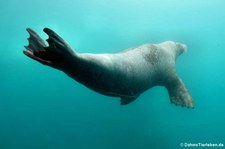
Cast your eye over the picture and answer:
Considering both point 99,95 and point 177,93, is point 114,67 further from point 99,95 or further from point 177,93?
point 99,95

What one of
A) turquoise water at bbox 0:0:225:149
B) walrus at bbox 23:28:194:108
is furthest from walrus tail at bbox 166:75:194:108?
turquoise water at bbox 0:0:225:149

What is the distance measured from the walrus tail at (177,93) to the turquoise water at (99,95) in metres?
2.87

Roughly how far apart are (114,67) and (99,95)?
520cm

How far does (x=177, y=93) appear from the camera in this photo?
17.3 feet

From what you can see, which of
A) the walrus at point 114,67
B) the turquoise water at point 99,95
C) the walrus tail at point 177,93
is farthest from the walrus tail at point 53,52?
the turquoise water at point 99,95

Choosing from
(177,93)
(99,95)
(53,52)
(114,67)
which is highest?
(99,95)

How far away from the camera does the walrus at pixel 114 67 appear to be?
2.59m

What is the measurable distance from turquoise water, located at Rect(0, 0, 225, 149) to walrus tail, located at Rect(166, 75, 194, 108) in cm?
287

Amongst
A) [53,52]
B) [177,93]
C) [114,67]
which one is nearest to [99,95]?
[177,93]

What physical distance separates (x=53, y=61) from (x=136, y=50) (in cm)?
201

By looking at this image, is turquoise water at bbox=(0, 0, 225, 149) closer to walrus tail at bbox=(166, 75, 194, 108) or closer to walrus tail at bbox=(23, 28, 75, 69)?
walrus tail at bbox=(166, 75, 194, 108)

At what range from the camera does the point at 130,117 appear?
8.09m

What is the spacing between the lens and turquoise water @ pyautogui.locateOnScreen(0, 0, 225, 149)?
8.14 m

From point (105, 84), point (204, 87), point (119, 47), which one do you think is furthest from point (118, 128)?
point (105, 84)
